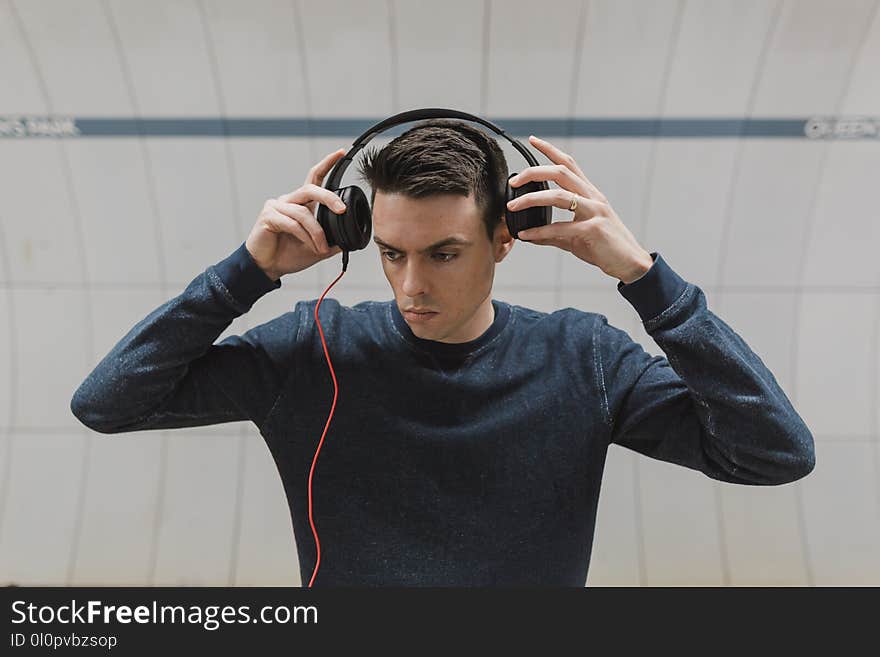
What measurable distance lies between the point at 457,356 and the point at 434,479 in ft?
0.66

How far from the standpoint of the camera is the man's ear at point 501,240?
3.99 feet

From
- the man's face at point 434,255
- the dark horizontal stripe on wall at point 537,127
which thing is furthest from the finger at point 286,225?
the dark horizontal stripe on wall at point 537,127

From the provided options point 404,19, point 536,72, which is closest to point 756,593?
point 536,72

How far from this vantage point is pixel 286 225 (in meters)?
1.10

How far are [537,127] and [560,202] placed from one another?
1.14 meters

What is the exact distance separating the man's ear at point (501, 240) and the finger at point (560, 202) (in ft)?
0.45

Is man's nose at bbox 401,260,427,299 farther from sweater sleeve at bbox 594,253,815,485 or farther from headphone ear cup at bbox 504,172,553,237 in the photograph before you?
sweater sleeve at bbox 594,253,815,485

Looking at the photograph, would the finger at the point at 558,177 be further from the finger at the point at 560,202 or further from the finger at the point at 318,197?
the finger at the point at 318,197

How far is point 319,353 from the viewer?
1.25 metres

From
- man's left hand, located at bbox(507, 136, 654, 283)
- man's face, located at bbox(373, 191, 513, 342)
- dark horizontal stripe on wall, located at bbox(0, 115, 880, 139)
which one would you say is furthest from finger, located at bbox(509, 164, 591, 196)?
dark horizontal stripe on wall, located at bbox(0, 115, 880, 139)

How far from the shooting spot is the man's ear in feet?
3.99

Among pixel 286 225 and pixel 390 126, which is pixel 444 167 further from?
pixel 286 225

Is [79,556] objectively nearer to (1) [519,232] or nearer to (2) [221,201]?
(2) [221,201]

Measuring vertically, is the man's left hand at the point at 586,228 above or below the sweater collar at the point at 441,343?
above
